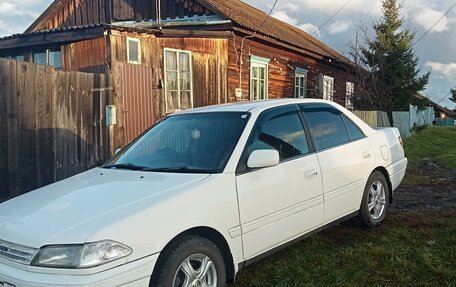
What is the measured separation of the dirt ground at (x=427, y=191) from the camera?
638cm

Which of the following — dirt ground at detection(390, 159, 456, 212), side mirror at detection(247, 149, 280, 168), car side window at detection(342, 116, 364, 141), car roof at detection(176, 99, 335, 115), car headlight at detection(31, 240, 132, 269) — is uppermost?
car roof at detection(176, 99, 335, 115)

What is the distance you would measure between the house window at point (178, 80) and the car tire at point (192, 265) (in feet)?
25.5

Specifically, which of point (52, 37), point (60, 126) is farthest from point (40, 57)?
point (60, 126)

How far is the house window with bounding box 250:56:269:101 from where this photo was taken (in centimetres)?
1493

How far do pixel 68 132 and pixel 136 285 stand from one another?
17.4ft

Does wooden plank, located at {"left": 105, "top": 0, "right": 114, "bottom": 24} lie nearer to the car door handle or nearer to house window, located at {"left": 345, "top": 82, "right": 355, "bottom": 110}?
house window, located at {"left": 345, "top": 82, "right": 355, "bottom": 110}

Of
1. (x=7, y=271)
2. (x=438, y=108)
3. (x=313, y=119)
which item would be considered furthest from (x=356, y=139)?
(x=438, y=108)

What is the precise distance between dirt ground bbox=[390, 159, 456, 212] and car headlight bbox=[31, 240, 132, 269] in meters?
4.55

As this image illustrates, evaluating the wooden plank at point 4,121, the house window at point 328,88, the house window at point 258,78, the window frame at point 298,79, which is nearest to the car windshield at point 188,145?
the wooden plank at point 4,121

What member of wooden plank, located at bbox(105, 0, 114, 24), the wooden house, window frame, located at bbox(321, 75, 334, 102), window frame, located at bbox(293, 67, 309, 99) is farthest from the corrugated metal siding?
window frame, located at bbox(321, 75, 334, 102)

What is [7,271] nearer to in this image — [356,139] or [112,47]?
[356,139]

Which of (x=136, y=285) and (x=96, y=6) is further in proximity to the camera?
(x=96, y=6)

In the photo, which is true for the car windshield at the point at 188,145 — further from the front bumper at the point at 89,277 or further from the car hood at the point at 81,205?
the front bumper at the point at 89,277

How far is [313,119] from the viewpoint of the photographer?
4.59 metres
